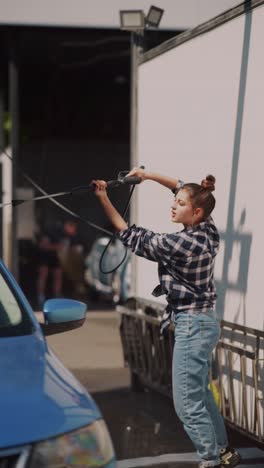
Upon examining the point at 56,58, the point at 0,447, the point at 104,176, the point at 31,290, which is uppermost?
the point at 56,58

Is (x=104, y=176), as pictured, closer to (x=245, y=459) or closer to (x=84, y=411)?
(x=245, y=459)

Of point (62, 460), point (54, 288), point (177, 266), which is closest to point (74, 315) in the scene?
point (177, 266)

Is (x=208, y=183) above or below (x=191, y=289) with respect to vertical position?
above

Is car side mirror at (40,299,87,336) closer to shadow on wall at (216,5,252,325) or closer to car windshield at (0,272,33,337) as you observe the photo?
car windshield at (0,272,33,337)

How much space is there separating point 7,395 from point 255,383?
2.68 metres

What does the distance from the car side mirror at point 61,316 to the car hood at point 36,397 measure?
455mm

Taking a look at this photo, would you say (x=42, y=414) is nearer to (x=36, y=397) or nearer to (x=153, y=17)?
(x=36, y=397)

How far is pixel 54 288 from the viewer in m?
17.2

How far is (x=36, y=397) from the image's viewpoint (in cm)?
360

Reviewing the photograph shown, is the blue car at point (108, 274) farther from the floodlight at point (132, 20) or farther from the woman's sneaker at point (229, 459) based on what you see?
the woman's sneaker at point (229, 459)

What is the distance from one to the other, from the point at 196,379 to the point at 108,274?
9575mm

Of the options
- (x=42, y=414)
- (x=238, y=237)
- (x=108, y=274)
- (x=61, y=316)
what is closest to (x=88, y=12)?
(x=108, y=274)

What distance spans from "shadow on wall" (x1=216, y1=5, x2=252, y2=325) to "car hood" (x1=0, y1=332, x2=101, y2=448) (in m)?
2.35

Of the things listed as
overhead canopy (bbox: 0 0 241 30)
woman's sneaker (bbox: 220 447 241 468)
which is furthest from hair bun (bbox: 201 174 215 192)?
overhead canopy (bbox: 0 0 241 30)
